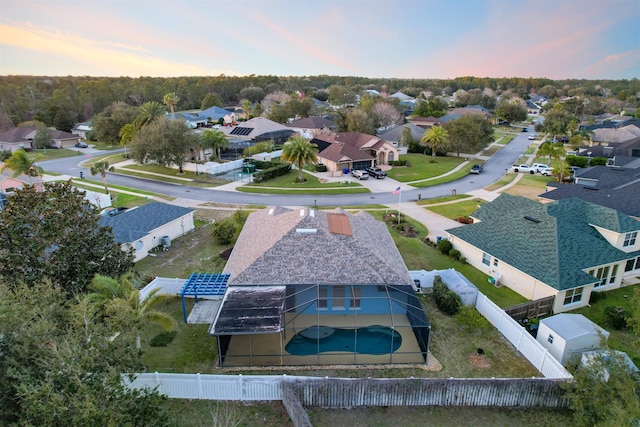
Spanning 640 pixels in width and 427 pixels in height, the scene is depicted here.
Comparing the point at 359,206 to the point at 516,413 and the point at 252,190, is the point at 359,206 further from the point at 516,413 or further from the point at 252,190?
the point at 516,413

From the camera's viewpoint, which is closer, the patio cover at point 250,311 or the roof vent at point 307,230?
the patio cover at point 250,311

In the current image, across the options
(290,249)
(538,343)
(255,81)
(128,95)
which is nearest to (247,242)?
(290,249)

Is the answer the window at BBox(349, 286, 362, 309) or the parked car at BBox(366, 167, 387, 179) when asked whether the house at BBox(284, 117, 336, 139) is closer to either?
the parked car at BBox(366, 167, 387, 179)

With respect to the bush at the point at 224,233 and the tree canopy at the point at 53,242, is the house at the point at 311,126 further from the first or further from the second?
the tree canopy at the point at 53,242

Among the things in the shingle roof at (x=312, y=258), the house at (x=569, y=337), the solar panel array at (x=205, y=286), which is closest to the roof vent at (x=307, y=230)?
the shingle roof at (x=312, y=258)

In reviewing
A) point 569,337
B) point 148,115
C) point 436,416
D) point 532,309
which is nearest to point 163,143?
point 148,115
